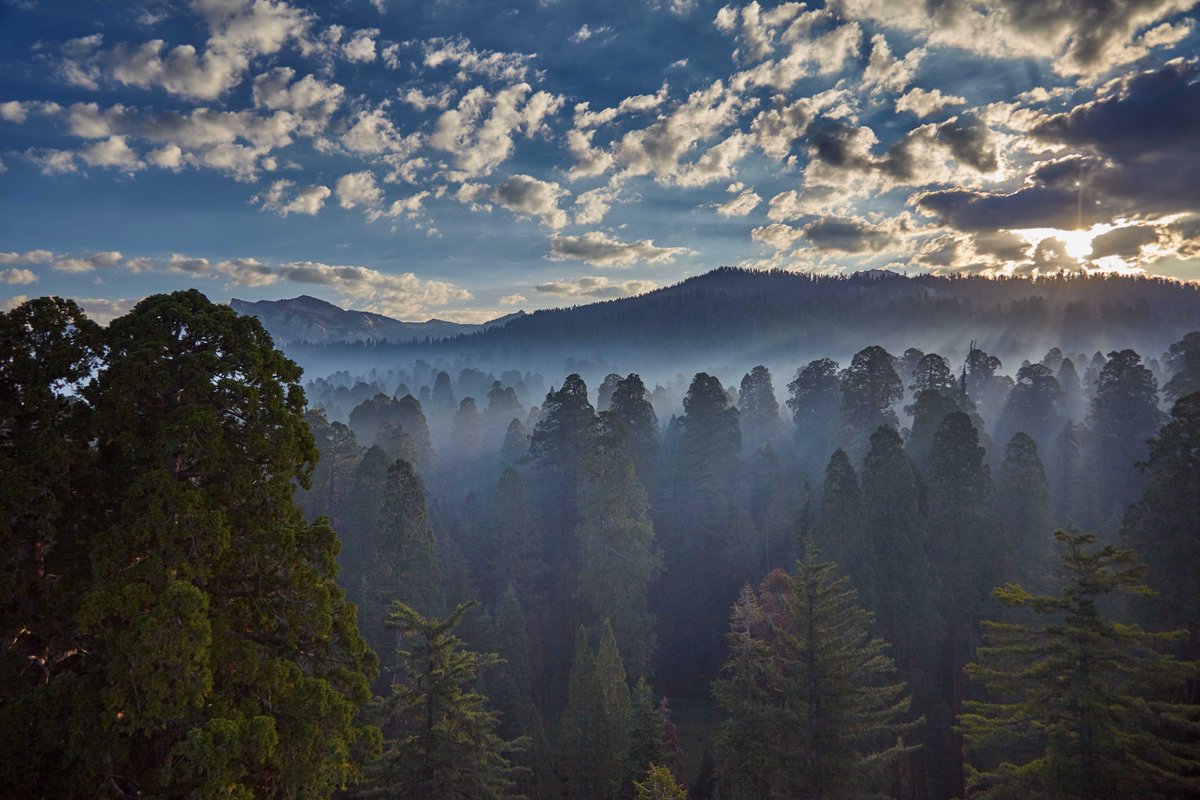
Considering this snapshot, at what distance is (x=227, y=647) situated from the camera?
346 inches

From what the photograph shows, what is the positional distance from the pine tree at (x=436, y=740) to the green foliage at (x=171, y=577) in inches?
250

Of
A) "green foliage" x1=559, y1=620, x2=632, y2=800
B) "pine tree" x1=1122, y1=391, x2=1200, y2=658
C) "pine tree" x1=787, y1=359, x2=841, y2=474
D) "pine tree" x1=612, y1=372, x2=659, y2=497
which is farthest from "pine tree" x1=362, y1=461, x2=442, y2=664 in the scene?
"pine tree" x1=787, y1=359, x2=841, y2=474

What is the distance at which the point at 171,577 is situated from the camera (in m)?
8.27

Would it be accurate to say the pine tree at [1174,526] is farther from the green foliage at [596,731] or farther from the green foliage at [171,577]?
the green foliage at [171,577]

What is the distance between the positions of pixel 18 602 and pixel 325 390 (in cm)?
13365

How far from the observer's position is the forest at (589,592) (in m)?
8.13

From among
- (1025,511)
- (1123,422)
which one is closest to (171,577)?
(1025,511)

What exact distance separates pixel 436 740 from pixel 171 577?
32.2ft

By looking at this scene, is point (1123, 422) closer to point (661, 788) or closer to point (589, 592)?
point (589, 592)

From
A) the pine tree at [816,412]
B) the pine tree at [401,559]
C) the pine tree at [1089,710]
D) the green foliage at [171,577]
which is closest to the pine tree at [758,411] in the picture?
the pine tree at [816,412]

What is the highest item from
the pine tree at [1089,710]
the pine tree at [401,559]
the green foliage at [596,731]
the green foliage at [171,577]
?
the green foliage at [171,577]

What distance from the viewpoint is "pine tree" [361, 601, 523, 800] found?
15.3m

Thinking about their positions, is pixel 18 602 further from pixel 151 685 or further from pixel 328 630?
pixel 328 630

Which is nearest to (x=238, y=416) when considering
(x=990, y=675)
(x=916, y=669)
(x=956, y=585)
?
(x=990, y=675)
